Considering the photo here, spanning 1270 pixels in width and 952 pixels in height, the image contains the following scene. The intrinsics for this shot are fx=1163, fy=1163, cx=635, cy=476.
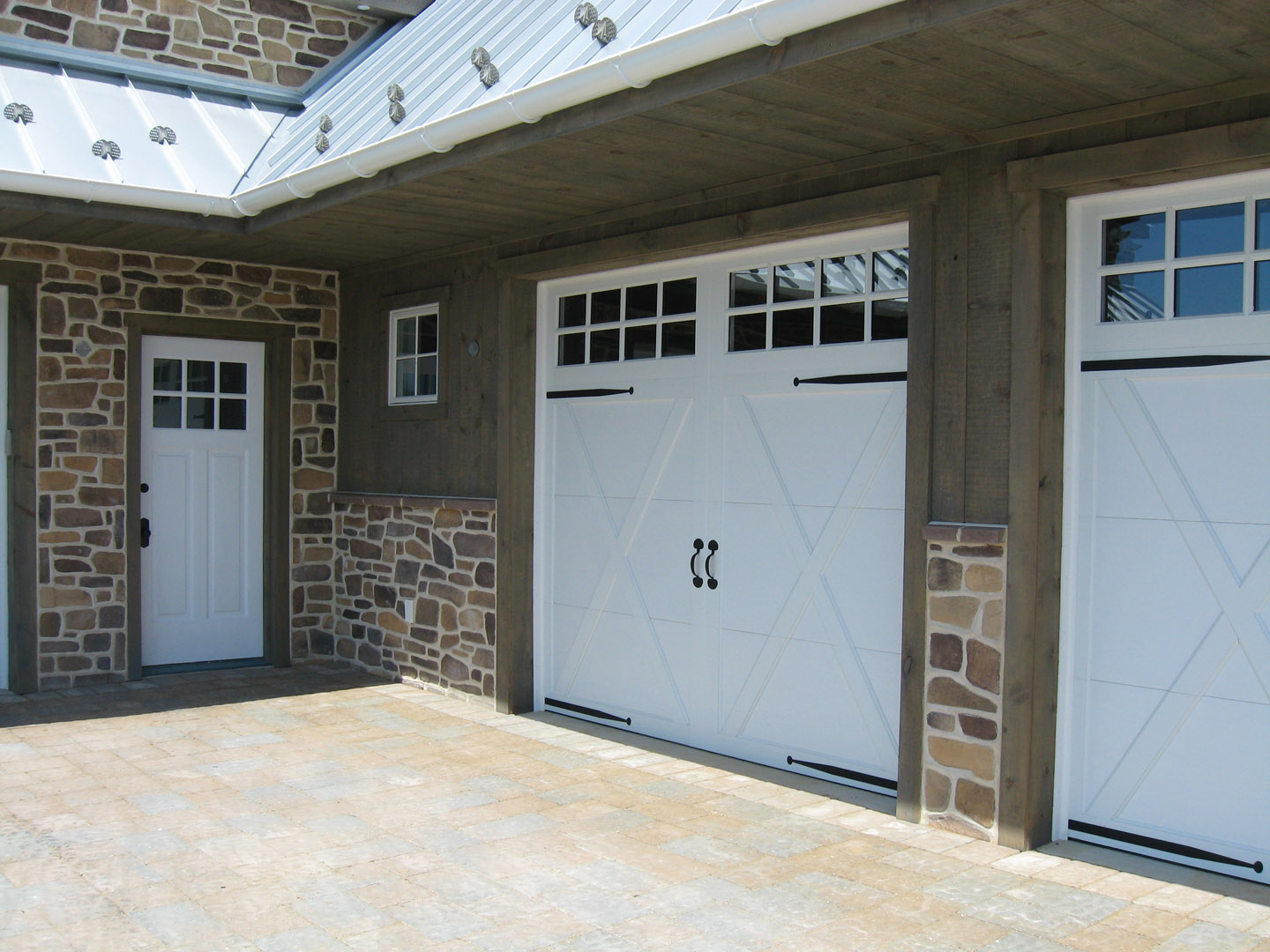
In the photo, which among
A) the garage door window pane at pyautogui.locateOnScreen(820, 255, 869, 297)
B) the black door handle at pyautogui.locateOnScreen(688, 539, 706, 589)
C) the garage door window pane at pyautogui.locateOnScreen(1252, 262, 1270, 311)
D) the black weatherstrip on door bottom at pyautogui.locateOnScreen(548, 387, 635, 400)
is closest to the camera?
the garage door window pane at pyautogui.locateOnScreen(1252, 262, 1270, 311)

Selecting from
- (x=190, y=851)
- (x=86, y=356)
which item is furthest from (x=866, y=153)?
(x=86, y=356)

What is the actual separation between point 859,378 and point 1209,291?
155cm

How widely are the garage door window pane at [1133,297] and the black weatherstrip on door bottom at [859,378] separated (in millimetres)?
894

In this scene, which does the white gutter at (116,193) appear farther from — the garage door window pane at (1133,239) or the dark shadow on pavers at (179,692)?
the garage door window pane at (1133,239)

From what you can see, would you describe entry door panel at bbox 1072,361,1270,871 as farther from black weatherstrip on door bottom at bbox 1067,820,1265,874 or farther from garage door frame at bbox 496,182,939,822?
garage door frame at bbox 496,182,939,822

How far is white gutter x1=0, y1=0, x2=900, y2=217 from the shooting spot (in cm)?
368

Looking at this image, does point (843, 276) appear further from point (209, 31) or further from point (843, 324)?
point (209, 31)

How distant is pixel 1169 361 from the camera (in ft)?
14.4

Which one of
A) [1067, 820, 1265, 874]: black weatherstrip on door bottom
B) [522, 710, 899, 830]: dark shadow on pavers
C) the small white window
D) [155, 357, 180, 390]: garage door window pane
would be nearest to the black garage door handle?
[522, 710, 899, 830]: dark shadow on pavers

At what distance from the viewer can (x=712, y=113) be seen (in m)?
4.52

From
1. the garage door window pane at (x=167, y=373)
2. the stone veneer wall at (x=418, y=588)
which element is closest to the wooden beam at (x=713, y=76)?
the stone veneer wall at (x=418, y=588)

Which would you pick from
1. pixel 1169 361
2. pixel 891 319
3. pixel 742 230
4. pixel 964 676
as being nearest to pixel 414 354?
pixel 742 230

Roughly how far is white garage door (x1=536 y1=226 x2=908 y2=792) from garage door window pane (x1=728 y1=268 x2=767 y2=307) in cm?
1

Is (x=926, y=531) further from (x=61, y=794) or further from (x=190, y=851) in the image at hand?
(x=61, y=794)
